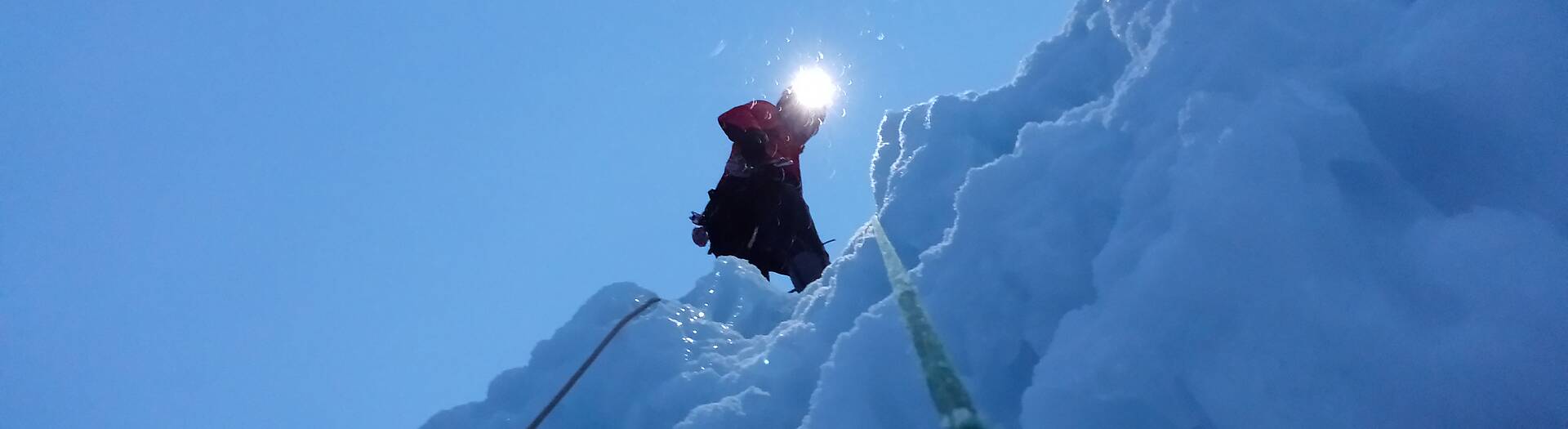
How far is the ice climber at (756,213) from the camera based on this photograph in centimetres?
991

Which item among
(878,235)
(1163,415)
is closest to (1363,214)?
(1163,415)

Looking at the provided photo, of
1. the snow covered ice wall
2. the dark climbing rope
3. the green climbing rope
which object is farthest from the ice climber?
the green climbing rope

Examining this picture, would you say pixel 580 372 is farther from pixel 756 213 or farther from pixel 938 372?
pixel 756 213

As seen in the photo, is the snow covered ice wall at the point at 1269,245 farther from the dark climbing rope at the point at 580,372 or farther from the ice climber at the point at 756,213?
the ice climber at the point at 756,213

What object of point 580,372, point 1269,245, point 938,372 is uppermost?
point 580,372

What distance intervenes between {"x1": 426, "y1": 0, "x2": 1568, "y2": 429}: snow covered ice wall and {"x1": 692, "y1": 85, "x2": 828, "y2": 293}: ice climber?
6.06m

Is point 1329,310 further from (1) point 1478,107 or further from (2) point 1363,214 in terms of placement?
(1) point 1478,107

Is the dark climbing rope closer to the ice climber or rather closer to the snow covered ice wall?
the snow covered ice wall

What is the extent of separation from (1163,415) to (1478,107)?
51.4 inches

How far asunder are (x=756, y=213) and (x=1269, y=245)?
7.70 m

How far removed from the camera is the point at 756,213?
9961 millimetres

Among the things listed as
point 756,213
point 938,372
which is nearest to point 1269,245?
point 938,372

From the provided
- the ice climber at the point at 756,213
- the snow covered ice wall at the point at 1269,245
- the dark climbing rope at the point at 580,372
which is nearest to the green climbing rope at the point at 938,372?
the snow covered ice wall at the point at 1269,245

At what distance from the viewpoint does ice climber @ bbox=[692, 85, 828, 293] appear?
9914 mm
